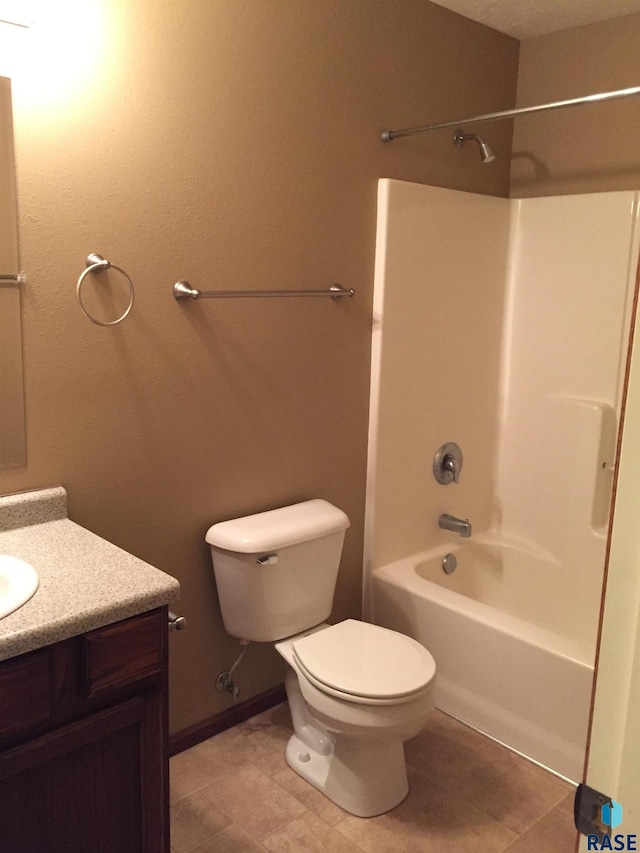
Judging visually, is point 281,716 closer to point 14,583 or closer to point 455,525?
point 455,525

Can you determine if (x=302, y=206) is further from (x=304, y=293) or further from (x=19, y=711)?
(x=19, y=711)

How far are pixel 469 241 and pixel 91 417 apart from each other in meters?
1.58

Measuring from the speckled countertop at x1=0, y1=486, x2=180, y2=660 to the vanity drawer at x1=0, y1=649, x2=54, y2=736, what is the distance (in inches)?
1.4

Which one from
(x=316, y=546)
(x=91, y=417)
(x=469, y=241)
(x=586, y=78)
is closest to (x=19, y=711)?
→ (x=91, y=417)

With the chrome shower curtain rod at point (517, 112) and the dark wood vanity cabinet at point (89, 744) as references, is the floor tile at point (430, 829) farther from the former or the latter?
the chrome shower curtain rod at point (517, 112)

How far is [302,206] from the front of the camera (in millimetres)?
2256

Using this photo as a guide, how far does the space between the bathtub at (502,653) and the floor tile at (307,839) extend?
2.20 feet

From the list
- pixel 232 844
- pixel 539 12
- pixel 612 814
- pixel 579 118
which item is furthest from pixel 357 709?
pixel 539 12

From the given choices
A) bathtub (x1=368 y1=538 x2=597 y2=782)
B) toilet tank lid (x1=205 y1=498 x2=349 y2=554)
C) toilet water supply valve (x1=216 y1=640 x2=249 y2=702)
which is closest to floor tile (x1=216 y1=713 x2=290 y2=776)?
toilet water supply valve (x1=216 y1=640 x2=249 y2=702)

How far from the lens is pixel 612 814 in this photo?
0.72m

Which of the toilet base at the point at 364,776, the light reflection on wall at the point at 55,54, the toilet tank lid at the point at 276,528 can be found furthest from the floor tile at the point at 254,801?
the light reflection on wall at the point at 55,54

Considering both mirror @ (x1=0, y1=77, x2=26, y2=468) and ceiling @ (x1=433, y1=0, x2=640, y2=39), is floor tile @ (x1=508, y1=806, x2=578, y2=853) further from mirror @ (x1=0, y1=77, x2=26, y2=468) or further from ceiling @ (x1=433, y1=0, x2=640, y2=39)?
ceiling @ (x1=433, y1=0, x2=640, y2=39)

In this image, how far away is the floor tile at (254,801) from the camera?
2.00 m

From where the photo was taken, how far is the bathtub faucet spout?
2775 millimetres
